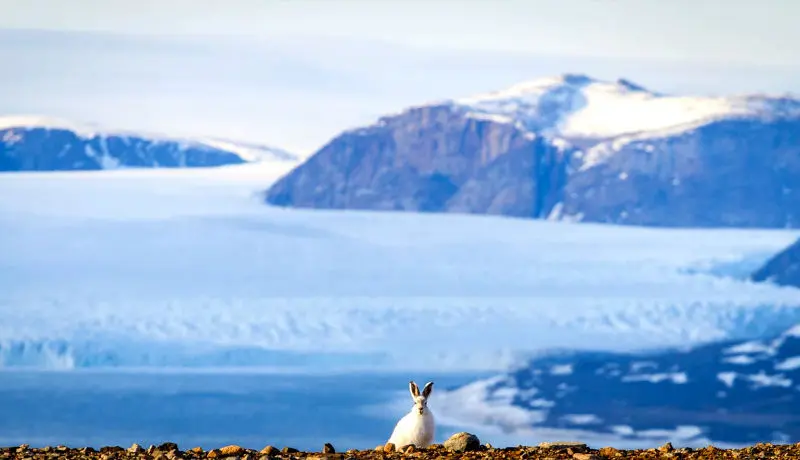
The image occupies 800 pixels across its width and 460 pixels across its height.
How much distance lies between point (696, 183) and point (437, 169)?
43.7 feet

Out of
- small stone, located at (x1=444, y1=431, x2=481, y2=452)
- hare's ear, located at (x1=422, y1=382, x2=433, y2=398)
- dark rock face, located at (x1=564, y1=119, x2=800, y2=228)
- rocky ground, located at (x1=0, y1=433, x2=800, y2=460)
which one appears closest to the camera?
rocky ground, located at (x1=0, y1=433, x2=800, y2=460)

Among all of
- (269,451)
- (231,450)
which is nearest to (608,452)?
(269,451)

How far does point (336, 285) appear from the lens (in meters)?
57.8

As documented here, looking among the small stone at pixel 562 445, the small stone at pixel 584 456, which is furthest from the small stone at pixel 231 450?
the small stone at pixel 584 456

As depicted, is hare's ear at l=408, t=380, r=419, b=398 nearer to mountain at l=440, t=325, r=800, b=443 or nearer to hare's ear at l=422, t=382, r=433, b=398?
hare's ear at l=422, t=382, r=433, b=398

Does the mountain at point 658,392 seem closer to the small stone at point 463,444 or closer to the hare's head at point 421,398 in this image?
the hare's head at point 421,398

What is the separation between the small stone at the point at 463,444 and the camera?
955cm

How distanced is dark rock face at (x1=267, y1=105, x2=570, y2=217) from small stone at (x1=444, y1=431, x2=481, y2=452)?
194 ft

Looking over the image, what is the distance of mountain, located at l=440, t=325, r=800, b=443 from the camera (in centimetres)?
5306

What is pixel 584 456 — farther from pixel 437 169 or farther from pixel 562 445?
pixel 437 169

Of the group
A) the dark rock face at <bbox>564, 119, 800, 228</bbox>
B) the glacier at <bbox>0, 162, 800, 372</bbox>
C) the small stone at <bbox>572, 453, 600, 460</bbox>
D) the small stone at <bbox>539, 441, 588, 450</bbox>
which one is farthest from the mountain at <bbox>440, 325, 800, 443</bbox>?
the small stone at <bbox>572, 453, 600, 460</bbox>

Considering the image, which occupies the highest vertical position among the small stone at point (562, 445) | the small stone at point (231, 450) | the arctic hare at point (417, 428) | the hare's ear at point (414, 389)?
the hare's ear at point (414, 389)

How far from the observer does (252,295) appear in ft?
181

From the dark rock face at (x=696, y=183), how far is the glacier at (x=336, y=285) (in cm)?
255
